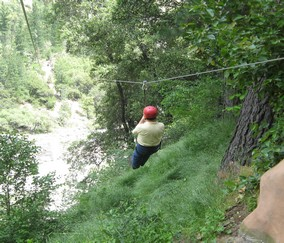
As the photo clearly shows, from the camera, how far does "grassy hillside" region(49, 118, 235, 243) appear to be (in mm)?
3246

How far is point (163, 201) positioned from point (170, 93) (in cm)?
579

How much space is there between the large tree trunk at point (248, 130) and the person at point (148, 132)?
157 cm

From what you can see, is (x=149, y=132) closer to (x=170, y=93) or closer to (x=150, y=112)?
(x=150, y=112)

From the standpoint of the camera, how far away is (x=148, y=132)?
18.9ft

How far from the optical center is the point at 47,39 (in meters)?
97.8

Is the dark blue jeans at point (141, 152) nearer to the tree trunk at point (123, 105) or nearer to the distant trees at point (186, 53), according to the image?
the distant trees at point (186, 53)

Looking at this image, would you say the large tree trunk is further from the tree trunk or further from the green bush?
the green bush

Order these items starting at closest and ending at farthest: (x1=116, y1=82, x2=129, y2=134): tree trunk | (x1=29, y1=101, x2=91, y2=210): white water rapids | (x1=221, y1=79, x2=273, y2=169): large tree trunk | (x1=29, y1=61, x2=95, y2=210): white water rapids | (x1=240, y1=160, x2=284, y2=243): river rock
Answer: (x1=240, y1=160, x2=284, y2=243): river rock
(x1=221, y1=79, x2=273, y2=169): large tree trunk
(x1=116, y1=82, x2=129, y2=134): tree trunk
(x1=29, y1=101, x2=91, y2=210): white water rapids
(x1=29, y1=61, x2=95, y2=210): white water rapids

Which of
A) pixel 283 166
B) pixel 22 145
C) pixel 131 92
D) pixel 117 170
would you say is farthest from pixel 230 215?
pixel 131 92

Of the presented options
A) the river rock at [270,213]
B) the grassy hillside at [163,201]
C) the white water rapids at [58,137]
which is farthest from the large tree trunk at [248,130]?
the white water rapids at [58,137]

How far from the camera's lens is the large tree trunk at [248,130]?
3941mm

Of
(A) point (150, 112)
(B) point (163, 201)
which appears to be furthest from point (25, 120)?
(B) point (163, 201)

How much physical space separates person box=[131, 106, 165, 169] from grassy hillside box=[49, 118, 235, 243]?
635 millimetres

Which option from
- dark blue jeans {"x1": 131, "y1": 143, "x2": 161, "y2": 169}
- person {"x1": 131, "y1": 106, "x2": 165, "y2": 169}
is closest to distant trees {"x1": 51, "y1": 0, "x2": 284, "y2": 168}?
person {"x1": 131, "y1": 106, "x2": 165, "y2": 169}
